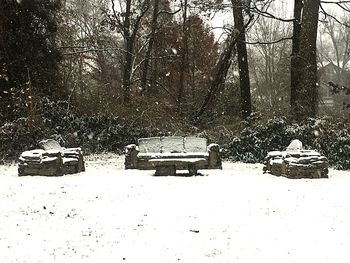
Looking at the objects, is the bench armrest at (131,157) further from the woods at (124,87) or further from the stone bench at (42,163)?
the woods at (124,87)

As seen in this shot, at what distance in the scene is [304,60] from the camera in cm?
1727

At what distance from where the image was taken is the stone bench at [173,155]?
41.8ft

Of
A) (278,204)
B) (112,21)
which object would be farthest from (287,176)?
(112,21)

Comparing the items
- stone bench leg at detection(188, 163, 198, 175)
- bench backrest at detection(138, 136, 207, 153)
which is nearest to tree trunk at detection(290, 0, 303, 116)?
bench backrest at detection(138, 136, 207, 153)

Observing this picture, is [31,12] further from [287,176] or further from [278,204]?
[278,204]

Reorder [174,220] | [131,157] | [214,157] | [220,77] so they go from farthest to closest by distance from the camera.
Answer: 1. [220,77]
2. [131,157]
3. [214,157]
4. [174,220]

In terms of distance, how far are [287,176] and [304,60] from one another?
21.5 ft

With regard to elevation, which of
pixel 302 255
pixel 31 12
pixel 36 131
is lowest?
pixel 302 255

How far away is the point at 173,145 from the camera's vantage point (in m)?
13.9

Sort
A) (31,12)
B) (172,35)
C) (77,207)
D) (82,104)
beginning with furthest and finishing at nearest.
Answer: (172,35), (82,104), (31,12), (77,207)

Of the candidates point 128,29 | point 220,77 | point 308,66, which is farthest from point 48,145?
point 128,29

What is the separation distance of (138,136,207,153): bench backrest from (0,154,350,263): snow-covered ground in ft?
7.15

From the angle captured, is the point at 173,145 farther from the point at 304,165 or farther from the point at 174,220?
the point at 174,220

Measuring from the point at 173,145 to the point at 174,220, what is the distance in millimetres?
6704
